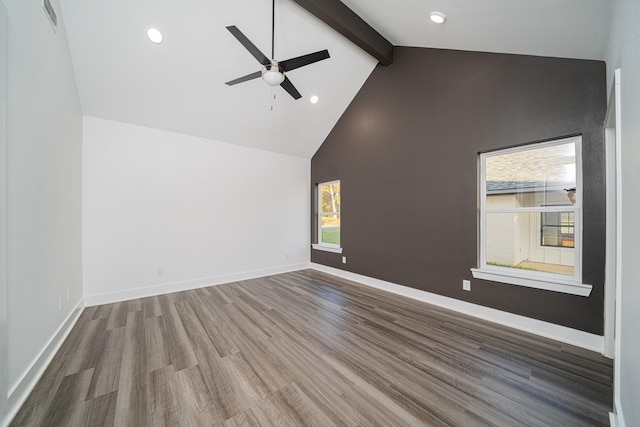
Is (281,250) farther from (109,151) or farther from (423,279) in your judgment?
(109,151)

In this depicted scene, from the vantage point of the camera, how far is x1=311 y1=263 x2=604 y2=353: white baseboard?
2168 millimetres

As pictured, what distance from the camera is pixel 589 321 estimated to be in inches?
84.6

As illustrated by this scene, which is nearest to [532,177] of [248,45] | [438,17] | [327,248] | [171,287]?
[438,17]

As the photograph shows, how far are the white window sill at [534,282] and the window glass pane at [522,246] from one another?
209 mm

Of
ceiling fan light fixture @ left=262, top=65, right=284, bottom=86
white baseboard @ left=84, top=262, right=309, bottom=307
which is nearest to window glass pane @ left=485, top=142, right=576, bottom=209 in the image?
ceiling fan light fixture @ left=262, top=65, right=284, bottom=86

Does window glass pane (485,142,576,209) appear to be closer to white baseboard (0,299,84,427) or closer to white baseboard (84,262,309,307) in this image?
white baseboard (84,262,309,307)

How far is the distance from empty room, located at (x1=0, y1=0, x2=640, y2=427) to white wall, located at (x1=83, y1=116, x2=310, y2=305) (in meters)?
0.03

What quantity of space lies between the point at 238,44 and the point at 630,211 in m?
3.82

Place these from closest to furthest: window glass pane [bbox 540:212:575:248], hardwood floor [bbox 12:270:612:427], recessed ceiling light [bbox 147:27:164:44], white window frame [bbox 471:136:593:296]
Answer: hardwood floor [bbox 12:270:612:427] < white window frame [bbox 471:136:593:296] < window glass pane [bbox 540:212:575:248] < recessed ceiling light [bbox 147:27:164:44]

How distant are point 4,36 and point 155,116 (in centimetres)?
230

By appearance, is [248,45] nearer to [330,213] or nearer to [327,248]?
[330,213]

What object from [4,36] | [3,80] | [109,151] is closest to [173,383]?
[3,80]

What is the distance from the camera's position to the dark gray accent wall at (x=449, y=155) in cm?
217

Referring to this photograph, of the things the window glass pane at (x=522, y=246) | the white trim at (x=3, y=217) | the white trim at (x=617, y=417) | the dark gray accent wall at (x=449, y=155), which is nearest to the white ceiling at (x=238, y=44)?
the dark gray accent wall at (x=449, y=155)
